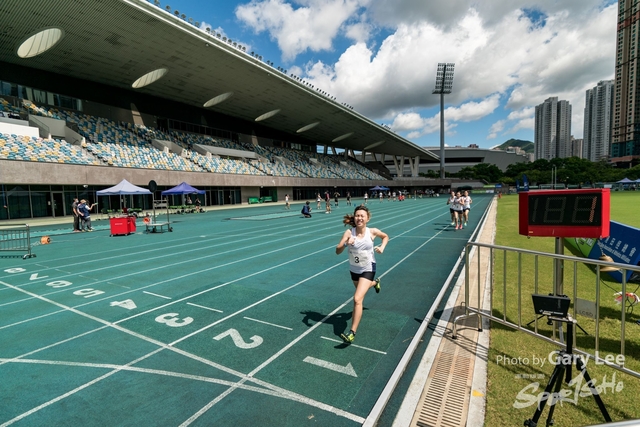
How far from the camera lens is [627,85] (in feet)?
333

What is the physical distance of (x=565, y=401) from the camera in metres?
3.00

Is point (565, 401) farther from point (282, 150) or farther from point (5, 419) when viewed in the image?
point (282, 150)

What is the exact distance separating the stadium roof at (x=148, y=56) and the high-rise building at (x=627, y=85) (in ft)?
364

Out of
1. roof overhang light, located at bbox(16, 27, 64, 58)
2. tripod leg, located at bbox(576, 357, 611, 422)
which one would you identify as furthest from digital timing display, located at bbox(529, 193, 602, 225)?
roof overhang light, located at bbox(16, 27, 64, 58)

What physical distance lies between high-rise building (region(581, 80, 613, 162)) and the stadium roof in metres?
173

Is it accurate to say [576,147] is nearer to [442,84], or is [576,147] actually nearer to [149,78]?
[442,84]

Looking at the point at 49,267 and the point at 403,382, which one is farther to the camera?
the point at 49,267

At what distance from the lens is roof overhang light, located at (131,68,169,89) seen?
33234 mm

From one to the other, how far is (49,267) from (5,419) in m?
8.24

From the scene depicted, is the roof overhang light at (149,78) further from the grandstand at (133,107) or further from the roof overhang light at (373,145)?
the roof overhang light at (373,145)

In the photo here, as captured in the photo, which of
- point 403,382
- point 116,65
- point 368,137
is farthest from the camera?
point 368,137

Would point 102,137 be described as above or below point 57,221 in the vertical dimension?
above

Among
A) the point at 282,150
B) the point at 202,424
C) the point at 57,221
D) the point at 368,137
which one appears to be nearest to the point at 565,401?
the point at 202,424

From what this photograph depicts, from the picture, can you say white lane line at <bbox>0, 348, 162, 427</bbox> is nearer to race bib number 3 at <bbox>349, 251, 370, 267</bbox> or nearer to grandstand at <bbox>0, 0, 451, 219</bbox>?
race bib number 3 at <bbox>349, 251, 370, 267</bbox>
